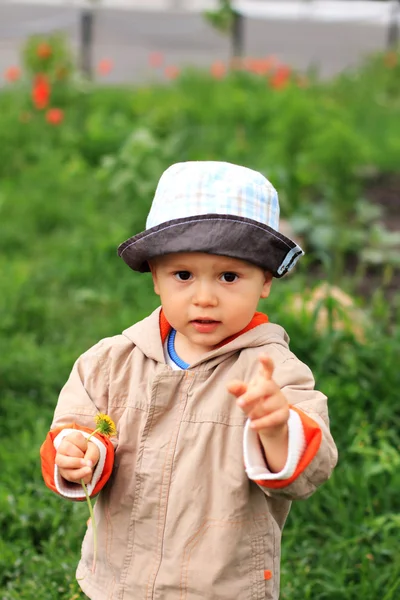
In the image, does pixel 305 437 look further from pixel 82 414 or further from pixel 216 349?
pixel 82 414

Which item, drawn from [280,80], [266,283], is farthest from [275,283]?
[280,80]

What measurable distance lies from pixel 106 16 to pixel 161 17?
145 cm

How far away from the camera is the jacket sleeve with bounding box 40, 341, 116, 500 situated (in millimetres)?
2045

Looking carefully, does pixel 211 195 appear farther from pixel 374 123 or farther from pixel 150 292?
pixel 374 123

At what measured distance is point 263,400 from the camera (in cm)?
178

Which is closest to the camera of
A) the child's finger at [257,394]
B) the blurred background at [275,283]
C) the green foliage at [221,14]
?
the child's finger at [257,394]

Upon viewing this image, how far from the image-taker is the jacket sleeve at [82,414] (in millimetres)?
2045

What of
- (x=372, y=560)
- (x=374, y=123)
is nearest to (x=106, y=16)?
(x=374, y=123)

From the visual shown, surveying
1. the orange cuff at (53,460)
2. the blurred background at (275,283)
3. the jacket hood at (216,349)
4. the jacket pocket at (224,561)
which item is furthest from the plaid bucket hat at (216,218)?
the blurred background at (275,283)

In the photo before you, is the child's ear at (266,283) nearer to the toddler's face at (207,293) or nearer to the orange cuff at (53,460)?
the toddler's face at (207,293)

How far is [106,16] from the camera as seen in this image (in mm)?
18547

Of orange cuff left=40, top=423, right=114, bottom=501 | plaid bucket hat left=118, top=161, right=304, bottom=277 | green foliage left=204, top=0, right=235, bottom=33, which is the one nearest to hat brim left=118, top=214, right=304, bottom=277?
plaid bucket hat left=118, top=161, right=304, bottom=277

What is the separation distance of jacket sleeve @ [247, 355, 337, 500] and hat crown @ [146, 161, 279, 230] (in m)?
0.32

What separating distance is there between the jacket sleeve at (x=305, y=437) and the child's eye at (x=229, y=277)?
0.21m
